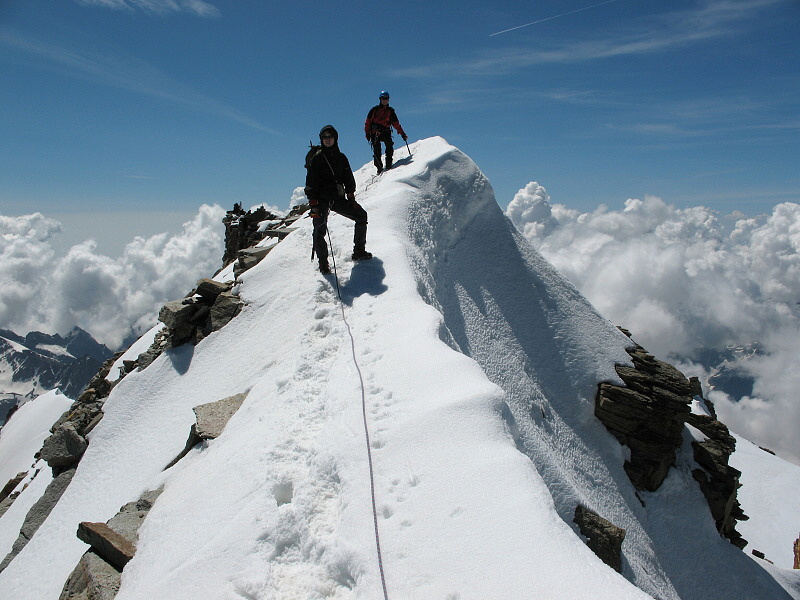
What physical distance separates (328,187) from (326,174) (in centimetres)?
34

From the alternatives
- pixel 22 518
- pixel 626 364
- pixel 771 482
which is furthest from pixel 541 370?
pixel 771 482

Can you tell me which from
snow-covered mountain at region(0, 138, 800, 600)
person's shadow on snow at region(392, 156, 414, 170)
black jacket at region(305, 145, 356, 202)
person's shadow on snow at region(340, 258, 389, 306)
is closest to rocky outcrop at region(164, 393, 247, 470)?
snow-covered mountain at region(0, 138, 800, 600)

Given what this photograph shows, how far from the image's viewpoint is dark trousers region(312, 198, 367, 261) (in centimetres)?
1152

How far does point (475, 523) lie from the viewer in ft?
14.9

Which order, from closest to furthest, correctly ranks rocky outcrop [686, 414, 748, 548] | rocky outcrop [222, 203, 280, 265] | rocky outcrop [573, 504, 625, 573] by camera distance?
1. rocky outcrop [573, 504, 625, 573]
2. rocky outcrop [686, 414, 748, 548]
3. rocky outcrop [222, 203, 280, 265]

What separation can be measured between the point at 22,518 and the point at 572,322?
63.0ft

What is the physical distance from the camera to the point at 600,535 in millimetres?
10266

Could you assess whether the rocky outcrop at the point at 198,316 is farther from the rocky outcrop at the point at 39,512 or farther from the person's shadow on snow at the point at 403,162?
the person's shadow on snow at the point at 403,162

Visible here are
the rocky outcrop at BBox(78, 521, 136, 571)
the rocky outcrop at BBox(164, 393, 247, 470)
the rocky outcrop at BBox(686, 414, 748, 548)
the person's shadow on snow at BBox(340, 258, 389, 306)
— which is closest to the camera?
the rocky outcrop at BBox(78, 521, 136, 571)

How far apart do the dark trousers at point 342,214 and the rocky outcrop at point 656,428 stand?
1138cm

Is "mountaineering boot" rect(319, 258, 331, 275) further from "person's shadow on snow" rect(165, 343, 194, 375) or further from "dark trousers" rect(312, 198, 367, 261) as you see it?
"person's shadow on snow" rect(165, 343, 194, 375)

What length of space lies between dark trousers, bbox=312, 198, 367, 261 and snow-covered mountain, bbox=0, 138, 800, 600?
70cm

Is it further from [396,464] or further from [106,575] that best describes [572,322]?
[106,575]

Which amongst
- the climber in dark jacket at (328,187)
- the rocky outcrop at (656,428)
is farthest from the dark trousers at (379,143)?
the rocky outcrop at (656,428)
